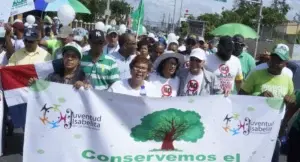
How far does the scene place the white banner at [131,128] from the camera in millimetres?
5098

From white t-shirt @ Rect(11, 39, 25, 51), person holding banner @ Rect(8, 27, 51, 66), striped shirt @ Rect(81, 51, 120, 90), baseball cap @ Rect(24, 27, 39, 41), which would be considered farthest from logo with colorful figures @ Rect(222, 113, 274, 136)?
white t-shirt @ Rect(11, 39, 25, 51)

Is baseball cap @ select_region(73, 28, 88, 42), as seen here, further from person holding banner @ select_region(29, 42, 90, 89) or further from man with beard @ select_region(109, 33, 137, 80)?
person holding banner @ select_region(29, 42, 90, 89)

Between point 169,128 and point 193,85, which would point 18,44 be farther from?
point 169,128

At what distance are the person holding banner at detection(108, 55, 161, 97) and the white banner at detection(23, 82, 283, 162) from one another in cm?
22

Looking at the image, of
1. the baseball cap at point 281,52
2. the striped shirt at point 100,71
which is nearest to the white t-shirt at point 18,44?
the striped shirt at point 100,71

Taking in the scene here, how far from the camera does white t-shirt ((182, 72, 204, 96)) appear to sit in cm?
586

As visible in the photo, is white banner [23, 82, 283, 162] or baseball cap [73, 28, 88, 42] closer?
white banner [23, 82, 283, 162]

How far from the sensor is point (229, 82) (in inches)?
269

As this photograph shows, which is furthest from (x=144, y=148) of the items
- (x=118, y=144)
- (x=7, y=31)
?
(x=7, y=31)

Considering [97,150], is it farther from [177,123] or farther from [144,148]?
[177,123]

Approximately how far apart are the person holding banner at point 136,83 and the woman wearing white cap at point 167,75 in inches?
13.6

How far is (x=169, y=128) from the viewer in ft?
17.1

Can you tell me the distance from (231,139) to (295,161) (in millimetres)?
782

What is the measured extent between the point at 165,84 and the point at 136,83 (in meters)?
0.52
